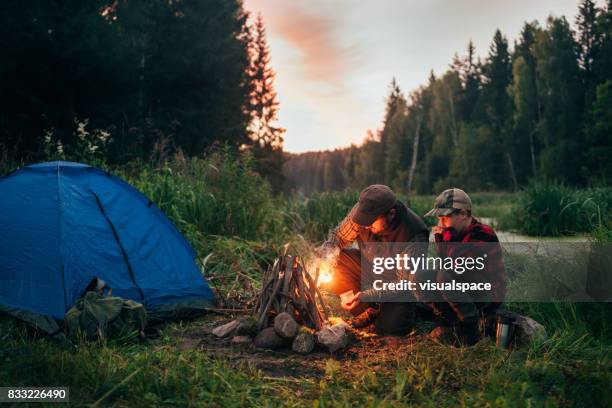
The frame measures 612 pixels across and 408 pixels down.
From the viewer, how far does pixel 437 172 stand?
46.0 meters

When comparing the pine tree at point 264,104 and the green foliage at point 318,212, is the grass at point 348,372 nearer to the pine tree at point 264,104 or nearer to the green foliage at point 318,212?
the green foliage at point 318,212

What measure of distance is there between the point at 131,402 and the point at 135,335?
53.4 inches

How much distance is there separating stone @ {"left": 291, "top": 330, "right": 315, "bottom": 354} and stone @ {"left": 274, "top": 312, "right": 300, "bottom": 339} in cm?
5

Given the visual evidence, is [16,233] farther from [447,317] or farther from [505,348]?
[505,348]

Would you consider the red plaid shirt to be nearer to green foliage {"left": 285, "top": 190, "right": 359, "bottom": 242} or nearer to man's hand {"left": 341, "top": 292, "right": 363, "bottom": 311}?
man's hand {"left": 341, "top": 292, "right": 363, "bottom": 311}

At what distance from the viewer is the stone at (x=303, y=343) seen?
12.6 ft

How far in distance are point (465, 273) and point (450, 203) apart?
561mm

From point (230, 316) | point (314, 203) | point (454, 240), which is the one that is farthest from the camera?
point (314, 203)

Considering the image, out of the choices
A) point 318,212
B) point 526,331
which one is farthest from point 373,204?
point 318,212

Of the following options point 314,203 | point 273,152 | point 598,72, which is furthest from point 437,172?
point 314,203

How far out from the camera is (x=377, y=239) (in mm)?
4527

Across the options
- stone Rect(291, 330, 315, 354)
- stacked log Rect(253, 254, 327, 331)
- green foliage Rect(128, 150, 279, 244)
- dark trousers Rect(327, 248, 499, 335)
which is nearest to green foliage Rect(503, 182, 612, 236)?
green foliage Rect(128, 150, 279, 244)

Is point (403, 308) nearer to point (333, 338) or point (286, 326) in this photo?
point (333, 338)

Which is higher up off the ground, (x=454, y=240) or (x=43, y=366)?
(x=454, y=240)
